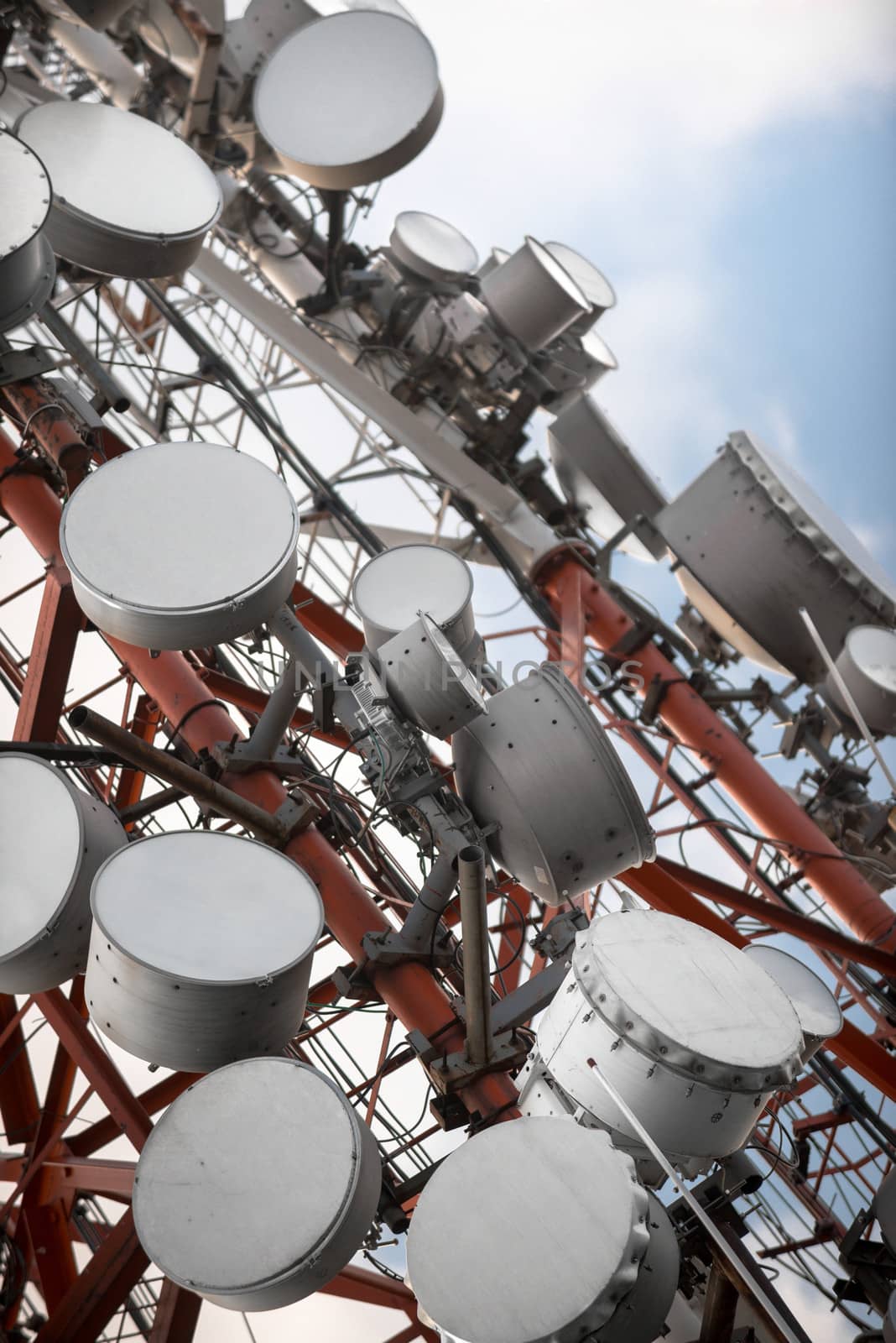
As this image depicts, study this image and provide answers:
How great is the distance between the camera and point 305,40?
11594mm

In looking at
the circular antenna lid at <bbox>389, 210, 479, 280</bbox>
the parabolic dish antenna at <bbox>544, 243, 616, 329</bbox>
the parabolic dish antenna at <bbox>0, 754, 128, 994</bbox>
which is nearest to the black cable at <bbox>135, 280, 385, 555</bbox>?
the parabolic dish antenna at <bbox>0, 754, 128, 994</bbox>

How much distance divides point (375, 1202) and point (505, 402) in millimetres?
11394

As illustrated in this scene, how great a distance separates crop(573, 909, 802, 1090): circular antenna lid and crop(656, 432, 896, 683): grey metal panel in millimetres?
5890

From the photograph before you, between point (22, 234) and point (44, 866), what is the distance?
3.22 meters

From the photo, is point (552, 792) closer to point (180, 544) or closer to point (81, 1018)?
point (180, 544)

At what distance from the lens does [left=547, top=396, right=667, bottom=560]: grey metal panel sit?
42.2ft

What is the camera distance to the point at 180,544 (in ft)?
18.7

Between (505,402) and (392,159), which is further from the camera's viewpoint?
(505,402)

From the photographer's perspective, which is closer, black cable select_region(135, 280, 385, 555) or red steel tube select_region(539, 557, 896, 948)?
black cable select_region(135, 280, 385, 555)

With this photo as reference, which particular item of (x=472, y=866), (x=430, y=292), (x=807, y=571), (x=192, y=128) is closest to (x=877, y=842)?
(x=807, y=571)

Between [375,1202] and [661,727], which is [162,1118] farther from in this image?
[661,727]

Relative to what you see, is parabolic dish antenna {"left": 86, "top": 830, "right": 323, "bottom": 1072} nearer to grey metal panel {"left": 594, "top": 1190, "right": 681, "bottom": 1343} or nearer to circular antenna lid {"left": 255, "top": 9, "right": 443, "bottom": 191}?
grey metal panel {"left": 594, "top": 1190, "right": 681, "bottom": 1343}

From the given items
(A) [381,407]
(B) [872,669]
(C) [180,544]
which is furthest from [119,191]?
(B) [872,669]

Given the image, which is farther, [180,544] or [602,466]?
[602,466]
